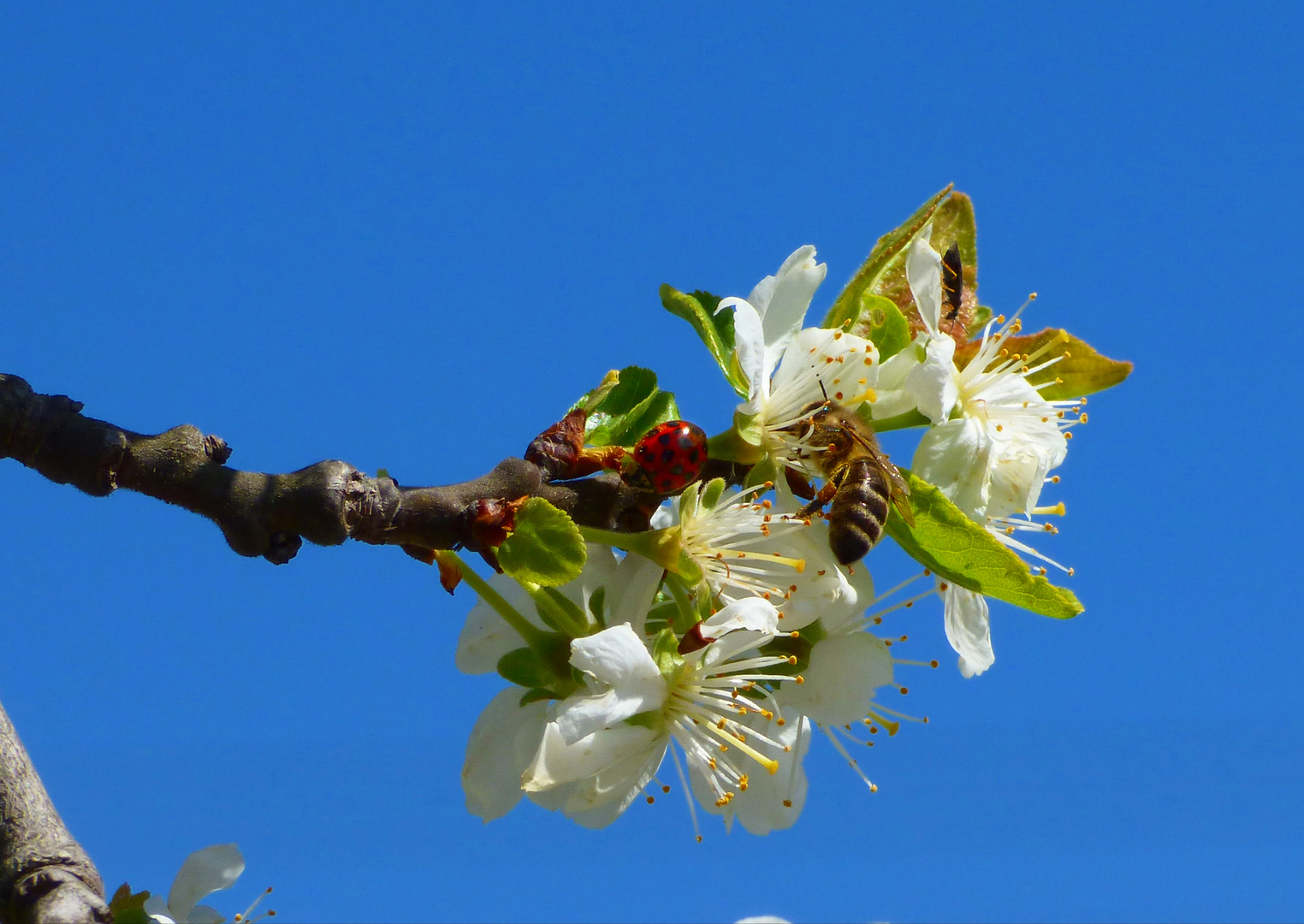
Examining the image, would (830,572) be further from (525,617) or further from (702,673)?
(525,617)

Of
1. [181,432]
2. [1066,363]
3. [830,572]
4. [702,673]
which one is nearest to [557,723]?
[702,673]

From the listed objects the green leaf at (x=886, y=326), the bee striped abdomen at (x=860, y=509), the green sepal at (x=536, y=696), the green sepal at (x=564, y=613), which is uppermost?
the green leaf at (x=886, y=326)

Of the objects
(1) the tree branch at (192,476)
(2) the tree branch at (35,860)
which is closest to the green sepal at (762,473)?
(1) the tree branch at (192,476)

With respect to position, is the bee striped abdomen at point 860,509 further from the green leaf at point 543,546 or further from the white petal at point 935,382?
the green leaf at point 543,546

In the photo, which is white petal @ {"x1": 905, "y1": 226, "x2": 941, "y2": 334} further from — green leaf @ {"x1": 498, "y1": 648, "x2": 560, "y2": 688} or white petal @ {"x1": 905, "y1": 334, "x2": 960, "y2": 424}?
green leaf @ {"x1": 498, "y1": 648, "x2": 560, "y2": 688}

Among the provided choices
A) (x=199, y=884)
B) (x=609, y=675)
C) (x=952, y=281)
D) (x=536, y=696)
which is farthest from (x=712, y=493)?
(x=199, y=884)

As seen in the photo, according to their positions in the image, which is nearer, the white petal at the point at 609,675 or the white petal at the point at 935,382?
the white petal at the point at 609,675
